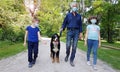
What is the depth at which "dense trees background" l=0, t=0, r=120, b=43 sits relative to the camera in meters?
28.9

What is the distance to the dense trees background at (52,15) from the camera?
28.9m

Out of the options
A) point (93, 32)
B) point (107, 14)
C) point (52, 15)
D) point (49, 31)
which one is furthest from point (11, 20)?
point (49, 31)

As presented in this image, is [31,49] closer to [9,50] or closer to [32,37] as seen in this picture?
[32,37]

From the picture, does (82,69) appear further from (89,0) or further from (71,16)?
(89,0)

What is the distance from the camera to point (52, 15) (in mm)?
64125

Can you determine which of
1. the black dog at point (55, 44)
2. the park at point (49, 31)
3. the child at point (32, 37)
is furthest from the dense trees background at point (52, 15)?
the child at point (32, 37)

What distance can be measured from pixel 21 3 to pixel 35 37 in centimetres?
2448

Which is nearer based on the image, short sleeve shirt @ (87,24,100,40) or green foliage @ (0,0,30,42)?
short sleeve shirt @ (87,24,100,40)

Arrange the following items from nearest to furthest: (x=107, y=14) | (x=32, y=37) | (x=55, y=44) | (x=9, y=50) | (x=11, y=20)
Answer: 1. (x=32, y=37)
2. (x=55, y=44)
3. (x=9, y=50)
4. (x=11, y=20)
5. (x=107, y=14)

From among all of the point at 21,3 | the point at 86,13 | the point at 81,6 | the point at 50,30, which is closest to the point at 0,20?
the point at 21,3

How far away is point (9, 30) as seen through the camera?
30.4 meters

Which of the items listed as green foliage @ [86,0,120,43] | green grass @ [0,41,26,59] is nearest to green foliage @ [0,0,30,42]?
green grass @ [0,41,26,59]

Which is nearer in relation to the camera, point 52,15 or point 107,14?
point 107,14

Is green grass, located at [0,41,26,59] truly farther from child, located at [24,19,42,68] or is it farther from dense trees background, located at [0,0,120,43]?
dense trees background, located at [0,0,120,43]
